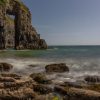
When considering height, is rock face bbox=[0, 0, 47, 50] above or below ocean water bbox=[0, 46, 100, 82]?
above

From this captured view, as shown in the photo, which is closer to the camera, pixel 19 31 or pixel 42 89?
pixel 42 89

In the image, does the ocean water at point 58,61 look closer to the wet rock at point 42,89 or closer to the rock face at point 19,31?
the wet rock at point 42,89

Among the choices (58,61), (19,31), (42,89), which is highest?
(19,31)

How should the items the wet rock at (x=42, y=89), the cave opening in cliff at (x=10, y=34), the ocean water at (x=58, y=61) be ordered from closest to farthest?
the wet rock at (x=42, y=89) → the ocean water at (x=58, y=61) → the cave opening in cliff at (x=10, y=34)

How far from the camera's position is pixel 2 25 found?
11581 centimetres

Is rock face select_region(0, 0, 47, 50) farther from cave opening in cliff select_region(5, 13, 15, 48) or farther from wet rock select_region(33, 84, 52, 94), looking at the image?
wet rock select_region(33, 84, 52, 94)

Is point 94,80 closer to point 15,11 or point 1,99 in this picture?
point 1,99

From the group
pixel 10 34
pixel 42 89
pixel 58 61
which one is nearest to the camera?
pixel 42 89

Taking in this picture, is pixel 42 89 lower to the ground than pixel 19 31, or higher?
lower

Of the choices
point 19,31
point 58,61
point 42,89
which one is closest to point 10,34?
point 19,31

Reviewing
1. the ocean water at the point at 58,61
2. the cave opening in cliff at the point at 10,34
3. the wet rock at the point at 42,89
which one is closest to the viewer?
the wet rock at the point at 42,89

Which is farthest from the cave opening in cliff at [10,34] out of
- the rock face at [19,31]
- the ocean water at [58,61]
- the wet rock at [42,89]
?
the wet rock at [42,89]

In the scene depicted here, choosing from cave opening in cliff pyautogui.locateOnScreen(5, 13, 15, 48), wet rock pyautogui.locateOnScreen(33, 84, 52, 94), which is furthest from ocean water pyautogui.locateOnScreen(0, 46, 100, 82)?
cave opening in cliff pyautogui.locateOnScreen(5, 13, 15, 48)

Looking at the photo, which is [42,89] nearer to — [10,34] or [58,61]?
[58,61]
